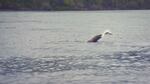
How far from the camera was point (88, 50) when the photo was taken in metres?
34.9

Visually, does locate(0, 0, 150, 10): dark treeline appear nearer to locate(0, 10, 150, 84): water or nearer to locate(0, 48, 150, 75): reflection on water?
locate(0, 10, 150, 84): water

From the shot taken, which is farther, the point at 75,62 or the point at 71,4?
the point at 71,4

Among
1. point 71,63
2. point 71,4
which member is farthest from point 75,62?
point 71,4

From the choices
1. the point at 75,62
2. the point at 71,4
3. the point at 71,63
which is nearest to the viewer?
the point at 71,63

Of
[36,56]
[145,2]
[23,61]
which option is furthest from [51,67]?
[145,2]

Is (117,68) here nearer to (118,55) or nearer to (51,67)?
(51,67)

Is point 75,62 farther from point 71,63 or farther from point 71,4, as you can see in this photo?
point 71,4

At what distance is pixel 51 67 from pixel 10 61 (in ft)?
9.90

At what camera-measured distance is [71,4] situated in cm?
13600

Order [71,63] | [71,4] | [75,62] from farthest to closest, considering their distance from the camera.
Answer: [71,4] < [75,62] < [71,63]

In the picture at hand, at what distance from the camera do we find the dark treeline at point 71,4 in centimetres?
13175

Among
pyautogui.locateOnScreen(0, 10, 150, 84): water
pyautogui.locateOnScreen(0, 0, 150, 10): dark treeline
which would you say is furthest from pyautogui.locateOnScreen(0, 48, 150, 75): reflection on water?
pyautogui.locateOnScreen(0, 0, 150, 10): dark treeline

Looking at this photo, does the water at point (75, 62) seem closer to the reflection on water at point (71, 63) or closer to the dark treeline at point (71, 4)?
the reflection on water at point (71, 63)

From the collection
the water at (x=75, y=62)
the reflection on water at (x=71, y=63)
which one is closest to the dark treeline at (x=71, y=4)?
the water at (x=75, y=62)
